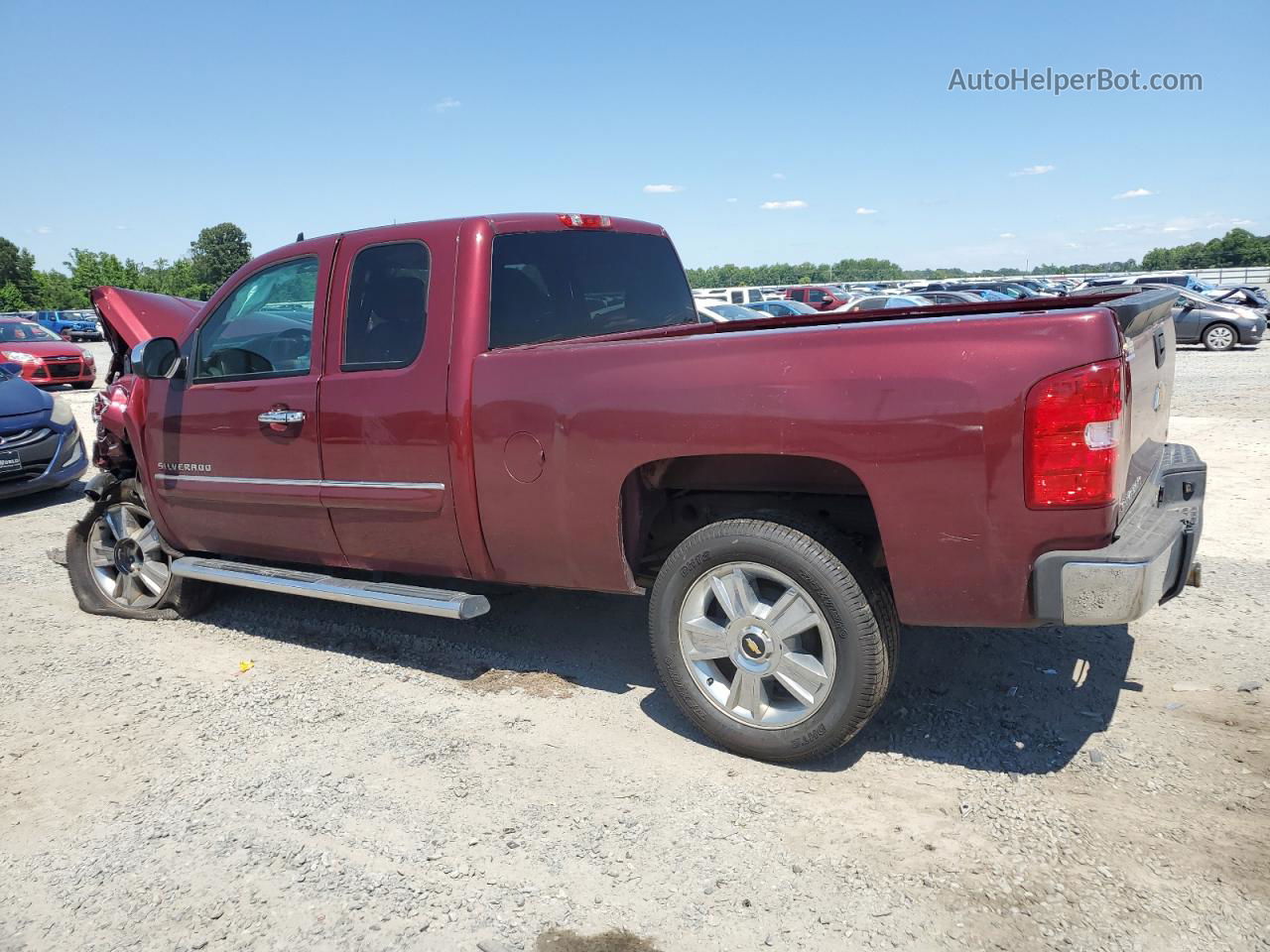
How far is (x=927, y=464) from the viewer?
2885 mm

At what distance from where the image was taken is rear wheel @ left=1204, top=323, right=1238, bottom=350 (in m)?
20.4

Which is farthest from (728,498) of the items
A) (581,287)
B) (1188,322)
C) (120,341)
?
(1188,322)

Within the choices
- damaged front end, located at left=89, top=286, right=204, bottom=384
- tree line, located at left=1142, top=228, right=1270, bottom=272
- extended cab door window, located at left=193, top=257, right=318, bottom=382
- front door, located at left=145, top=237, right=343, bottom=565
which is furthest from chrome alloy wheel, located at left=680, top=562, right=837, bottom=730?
tree line, located at left=1142, top=228, right=1270, bottom=272

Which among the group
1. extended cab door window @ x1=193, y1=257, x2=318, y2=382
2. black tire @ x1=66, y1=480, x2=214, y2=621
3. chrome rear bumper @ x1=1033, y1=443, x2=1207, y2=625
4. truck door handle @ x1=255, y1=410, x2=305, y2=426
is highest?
extended cab door window @ x1=193, y1=257, x2=318, y2=382

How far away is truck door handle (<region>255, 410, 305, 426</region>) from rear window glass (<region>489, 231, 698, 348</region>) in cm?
106

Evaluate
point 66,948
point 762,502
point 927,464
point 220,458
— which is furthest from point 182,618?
point 927,464

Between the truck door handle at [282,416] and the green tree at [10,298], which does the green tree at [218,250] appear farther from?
the truck door handle at [282,416]

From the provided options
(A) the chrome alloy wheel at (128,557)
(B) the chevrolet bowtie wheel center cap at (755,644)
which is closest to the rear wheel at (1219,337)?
(B) the chevrolet bowtie wheel center cap at (755,644)

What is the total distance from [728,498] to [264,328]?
253 centimetres

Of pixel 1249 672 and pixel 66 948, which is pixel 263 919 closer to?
pixel 66 948

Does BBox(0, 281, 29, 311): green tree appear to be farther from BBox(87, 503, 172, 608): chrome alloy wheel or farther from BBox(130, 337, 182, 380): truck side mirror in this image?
BBox(130, 337, 182, 380): truck side mirror

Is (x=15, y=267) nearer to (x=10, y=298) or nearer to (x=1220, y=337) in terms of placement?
(x=10, y=298)

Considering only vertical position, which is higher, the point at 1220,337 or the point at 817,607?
the point at 817,607

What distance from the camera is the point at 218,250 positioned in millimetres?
116562
